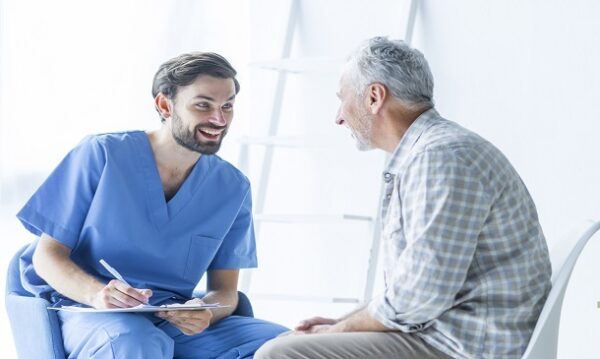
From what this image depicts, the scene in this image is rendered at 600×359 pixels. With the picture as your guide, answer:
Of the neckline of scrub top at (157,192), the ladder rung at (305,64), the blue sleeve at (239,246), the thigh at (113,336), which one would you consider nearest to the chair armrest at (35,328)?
the thigh at (113,336)

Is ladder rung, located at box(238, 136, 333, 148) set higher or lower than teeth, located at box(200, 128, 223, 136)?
lower

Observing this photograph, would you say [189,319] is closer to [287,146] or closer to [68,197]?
[68,197]

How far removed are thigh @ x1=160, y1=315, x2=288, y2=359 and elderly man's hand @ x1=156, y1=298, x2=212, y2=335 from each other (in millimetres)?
78

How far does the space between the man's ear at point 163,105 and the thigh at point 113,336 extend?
19.0 inches

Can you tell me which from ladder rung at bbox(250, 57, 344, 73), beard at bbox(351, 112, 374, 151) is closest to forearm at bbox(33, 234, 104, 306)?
beard at bbox(351, 112, 374, 151)

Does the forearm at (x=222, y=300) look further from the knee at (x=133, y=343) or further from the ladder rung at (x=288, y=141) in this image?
the ladder rung at (x=288, y=141)

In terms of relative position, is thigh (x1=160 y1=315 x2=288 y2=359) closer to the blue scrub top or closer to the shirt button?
the blue scrub top

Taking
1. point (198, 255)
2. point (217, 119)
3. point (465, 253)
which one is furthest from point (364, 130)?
point (198, 255)

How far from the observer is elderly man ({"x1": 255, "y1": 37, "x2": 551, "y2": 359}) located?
1523 millimetres

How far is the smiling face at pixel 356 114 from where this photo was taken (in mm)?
1756

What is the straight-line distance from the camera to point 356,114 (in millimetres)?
1766

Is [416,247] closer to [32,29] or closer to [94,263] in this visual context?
[94,263]

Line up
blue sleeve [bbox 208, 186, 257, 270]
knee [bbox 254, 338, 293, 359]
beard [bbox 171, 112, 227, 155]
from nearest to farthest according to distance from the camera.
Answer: knee [bbox 254, 338, 293, 359] < beard [bbox 171, 112, 227, 155] < blue sleeve [bbox 208, 186, 257, 270]

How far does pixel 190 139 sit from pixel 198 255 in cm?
26
